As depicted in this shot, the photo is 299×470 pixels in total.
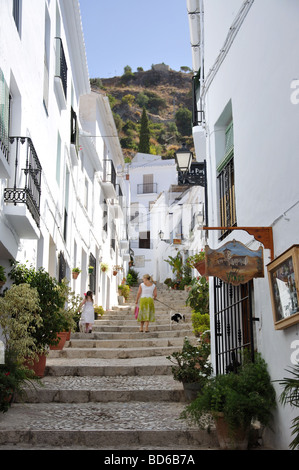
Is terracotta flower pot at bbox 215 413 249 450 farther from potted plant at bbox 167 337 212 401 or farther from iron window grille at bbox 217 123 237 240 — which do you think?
iron window grille at bbox 217 123 237 240

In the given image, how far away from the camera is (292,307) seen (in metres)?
6.08

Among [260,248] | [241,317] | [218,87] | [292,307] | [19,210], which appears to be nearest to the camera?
[292,307]

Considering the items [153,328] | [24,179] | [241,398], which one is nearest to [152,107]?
[153,328]

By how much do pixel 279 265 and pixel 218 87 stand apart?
4696 mm

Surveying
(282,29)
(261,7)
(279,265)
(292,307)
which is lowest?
(292,307)

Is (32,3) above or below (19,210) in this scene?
above

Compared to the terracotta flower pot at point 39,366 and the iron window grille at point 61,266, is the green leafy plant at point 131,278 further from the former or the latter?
the terracotta flower pot at point 39,366

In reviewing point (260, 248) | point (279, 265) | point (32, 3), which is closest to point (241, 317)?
point (260, 248)

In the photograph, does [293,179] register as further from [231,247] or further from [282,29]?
[282,29]

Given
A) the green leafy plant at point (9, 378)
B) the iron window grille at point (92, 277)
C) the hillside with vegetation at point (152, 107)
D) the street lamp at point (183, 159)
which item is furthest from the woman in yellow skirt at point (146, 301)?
the hillside with vegetation at point (152, 107)

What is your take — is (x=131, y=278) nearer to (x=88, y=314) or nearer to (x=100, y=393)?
(x=88, y=314)

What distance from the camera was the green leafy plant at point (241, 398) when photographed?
6707 millimetres

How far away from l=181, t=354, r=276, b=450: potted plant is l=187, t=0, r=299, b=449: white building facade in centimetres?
16

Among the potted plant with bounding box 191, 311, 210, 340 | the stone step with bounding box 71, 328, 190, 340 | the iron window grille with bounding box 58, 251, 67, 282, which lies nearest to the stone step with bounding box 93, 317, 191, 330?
the stone step with bounding box 71, 328, 190, 340
